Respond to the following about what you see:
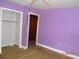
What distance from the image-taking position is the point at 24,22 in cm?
409

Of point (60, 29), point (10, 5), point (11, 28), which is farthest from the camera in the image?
point (11, 28)

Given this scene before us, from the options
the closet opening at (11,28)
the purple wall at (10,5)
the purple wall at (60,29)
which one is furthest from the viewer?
the closet opening at (11,28)

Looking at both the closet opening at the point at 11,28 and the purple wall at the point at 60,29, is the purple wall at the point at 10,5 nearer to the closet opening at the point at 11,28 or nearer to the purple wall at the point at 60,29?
the closet opening at the point at 11,28

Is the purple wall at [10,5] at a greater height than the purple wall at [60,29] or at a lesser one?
greater

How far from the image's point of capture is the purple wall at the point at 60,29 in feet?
11.4

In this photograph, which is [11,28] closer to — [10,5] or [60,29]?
[10,5]

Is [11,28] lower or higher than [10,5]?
lower

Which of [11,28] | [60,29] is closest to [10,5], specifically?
[11,28]

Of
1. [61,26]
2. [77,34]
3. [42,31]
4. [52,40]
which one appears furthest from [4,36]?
[77,34]

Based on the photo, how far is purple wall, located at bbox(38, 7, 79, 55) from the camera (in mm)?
3472

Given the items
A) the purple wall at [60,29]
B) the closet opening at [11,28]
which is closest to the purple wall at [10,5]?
the closet opening at [11,28]

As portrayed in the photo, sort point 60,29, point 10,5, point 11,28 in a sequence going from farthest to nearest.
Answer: point 11,28
point 60,29
point 10,5

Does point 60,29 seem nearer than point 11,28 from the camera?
Yes

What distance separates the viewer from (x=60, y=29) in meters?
3.94
